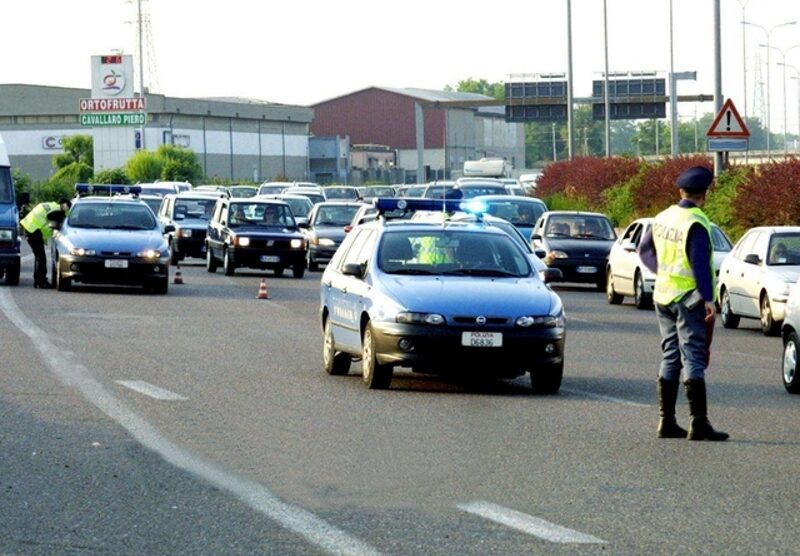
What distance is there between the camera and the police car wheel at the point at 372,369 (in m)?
16.3

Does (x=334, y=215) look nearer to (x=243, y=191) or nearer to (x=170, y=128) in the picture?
(x=243, y=191)

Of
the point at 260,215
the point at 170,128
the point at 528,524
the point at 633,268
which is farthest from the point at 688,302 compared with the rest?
the point at 170,128

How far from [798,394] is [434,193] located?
33779 millimetres

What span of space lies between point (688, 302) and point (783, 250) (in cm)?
1358

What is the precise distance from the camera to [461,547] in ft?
28.8

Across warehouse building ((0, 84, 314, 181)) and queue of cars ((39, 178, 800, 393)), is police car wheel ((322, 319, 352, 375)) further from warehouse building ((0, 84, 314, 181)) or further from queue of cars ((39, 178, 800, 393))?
warehouse building ((0, 84, 314, 181))

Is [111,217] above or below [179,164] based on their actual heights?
below

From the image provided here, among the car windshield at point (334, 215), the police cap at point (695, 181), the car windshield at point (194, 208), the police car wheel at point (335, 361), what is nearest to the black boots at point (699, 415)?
the police cap at point (695, 181)

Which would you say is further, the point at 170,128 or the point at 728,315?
the point at 170,128

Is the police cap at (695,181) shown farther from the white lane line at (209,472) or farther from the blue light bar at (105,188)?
the blue light bar at (105,188)

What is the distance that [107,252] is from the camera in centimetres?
3198

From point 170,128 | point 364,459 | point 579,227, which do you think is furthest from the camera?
point 170,128

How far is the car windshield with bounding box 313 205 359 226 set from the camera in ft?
150

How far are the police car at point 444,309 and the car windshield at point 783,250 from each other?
919 cm
